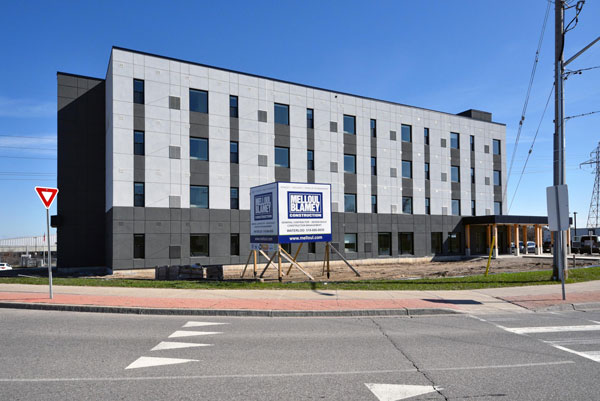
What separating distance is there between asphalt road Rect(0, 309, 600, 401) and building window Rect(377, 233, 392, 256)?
90.5 ft

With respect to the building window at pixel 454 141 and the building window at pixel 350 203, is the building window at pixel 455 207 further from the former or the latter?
the building window at pixel 350 203

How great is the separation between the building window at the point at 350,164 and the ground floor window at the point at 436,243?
11354mm

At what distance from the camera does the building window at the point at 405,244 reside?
128 feet

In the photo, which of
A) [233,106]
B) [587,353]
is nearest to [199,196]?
[233,106]

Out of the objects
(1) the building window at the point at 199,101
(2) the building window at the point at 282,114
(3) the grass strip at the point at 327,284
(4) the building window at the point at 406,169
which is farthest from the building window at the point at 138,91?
(4) the building window at the point at 406,169

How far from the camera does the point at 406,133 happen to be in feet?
131

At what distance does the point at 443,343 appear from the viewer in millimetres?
7887

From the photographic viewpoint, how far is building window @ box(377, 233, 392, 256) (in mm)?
37781

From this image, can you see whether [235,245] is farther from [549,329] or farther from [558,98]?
[549,329]

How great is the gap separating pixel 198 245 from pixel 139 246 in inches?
157

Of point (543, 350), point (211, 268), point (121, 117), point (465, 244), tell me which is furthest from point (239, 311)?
point (465, 244)

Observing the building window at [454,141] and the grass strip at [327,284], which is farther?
the building window at [454,141]

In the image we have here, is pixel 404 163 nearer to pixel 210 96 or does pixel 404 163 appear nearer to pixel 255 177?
pixel 255 177

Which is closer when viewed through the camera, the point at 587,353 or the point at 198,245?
the point at 587,353
